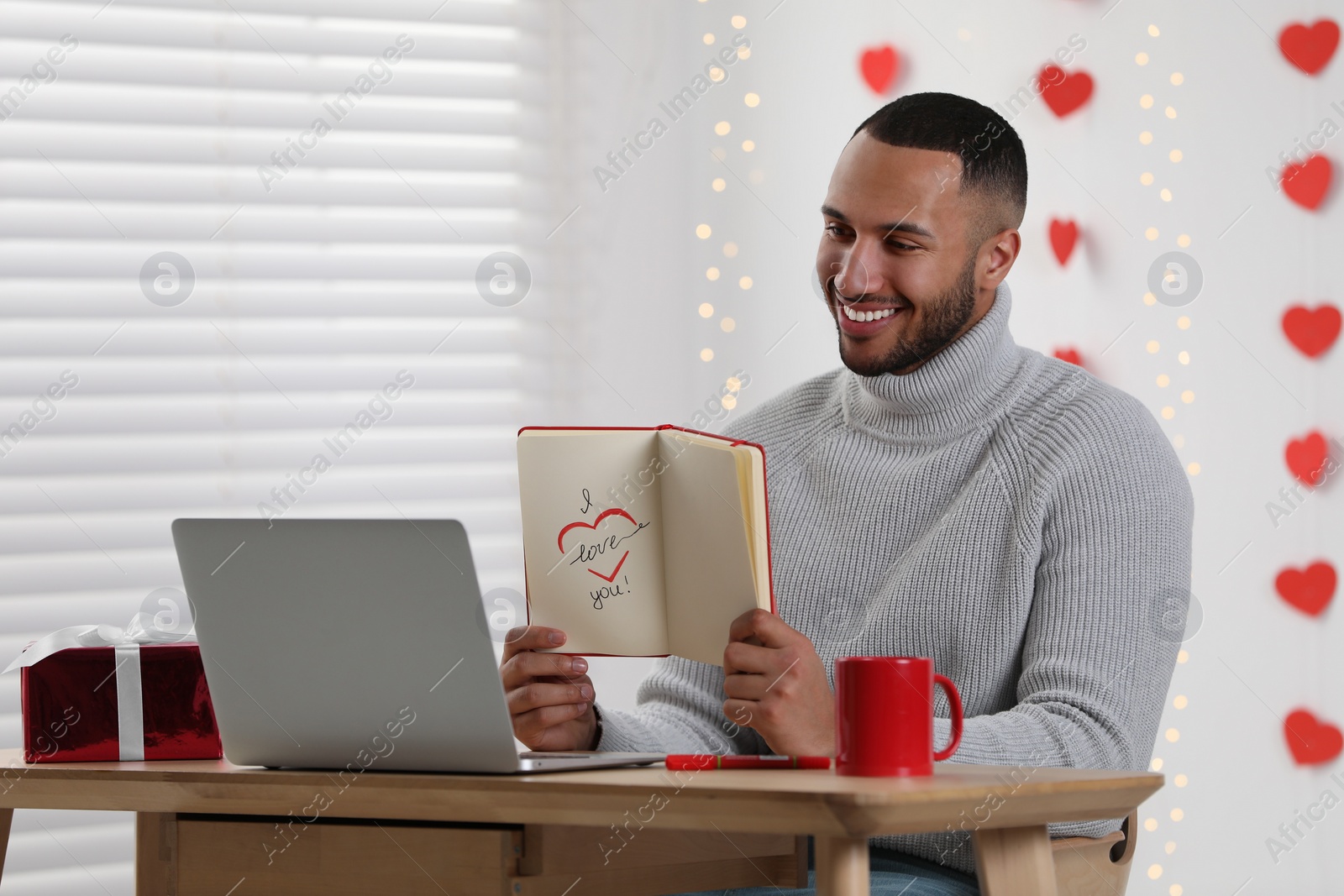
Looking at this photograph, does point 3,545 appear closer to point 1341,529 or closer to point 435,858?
point 435,858

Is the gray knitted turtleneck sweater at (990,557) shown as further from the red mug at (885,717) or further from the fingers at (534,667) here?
the red mug at (885,717)

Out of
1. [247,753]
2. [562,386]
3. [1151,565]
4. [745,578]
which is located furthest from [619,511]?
[562,386]

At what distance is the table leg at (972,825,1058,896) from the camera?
838mm

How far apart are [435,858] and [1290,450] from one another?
1559mm

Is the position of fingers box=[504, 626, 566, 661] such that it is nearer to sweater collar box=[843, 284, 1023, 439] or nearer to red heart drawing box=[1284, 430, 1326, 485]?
sweater collar box=[843, 284, 1023, 439]

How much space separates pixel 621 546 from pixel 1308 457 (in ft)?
4.16

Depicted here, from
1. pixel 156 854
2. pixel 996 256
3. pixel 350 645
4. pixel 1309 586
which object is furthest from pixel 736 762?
pixel 1309 586

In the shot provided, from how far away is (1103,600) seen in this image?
4.20 ft

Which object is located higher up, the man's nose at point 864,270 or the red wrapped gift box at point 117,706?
the man's nose at point 864,270

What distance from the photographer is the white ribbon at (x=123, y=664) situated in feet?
3.45

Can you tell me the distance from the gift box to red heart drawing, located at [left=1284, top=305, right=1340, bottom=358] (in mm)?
1608

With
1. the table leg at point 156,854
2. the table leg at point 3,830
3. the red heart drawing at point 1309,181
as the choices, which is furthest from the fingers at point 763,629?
the red heart drawing at point 1309,181

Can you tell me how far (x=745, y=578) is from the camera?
3.48 feet

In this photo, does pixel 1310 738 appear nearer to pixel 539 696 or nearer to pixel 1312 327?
pixel 1312 327
